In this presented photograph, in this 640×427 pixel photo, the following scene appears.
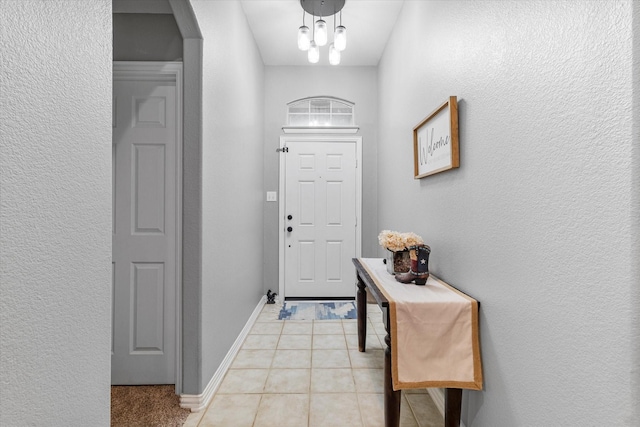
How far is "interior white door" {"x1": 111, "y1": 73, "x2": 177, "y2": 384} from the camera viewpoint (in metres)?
1.97

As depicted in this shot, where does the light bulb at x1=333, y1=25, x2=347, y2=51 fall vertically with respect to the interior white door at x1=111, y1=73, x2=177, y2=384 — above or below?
above

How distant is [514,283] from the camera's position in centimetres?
113

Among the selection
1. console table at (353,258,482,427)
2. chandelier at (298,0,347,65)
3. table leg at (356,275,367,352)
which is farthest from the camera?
chandelier at (298,0,347,65)

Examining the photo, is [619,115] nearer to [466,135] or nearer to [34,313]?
[466,135]

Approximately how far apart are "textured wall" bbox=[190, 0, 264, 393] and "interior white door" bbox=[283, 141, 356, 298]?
617mm

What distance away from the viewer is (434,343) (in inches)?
54.1

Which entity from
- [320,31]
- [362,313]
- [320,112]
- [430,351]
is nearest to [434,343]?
[430,351]

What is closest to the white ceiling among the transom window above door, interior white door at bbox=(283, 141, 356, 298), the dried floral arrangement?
the transom window above door

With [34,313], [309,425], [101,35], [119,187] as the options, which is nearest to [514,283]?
[309,425]

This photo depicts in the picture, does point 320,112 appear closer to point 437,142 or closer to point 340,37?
point 340,37

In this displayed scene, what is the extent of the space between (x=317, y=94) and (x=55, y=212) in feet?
11.3

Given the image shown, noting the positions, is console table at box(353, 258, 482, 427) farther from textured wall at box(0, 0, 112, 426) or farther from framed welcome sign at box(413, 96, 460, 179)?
textured wall at box(0, 0, 112, 426)

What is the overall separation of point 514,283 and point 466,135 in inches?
28.3

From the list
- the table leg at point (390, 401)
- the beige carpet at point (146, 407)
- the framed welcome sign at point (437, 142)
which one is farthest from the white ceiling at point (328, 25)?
the beige carpet at point (146, 407)
